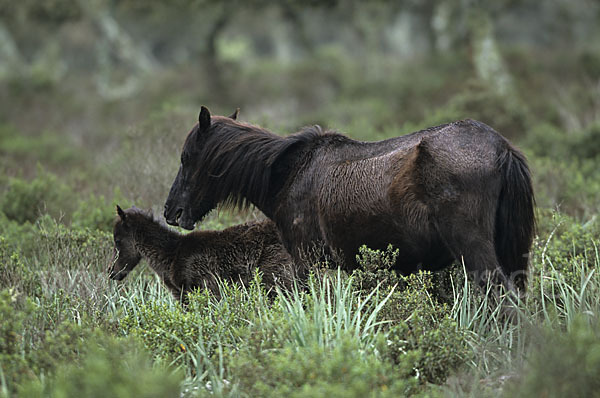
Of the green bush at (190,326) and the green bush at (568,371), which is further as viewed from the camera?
the green bush at (190,326)

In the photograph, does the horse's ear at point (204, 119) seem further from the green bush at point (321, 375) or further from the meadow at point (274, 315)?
the green bush at point (321, 375)

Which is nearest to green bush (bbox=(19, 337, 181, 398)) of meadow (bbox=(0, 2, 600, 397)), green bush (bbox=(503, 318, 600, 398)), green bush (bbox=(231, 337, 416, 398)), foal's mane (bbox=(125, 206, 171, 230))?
meadow (bbox=(0, 2, 600, 397))

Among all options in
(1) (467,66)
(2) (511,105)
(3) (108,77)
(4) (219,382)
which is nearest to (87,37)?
(3) (108,77)

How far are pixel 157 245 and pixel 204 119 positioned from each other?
5.38 feet

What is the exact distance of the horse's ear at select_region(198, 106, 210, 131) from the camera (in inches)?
247

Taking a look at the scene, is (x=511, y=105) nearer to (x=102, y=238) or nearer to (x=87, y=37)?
(x=102, y=238)

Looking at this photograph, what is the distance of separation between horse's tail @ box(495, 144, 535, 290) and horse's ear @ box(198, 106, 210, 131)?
2589mm

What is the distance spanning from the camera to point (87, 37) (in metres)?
55.0

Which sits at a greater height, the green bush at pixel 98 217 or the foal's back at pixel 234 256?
the green bush at pixel 98 217

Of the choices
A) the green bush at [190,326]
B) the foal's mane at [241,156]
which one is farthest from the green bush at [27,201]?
the green bush at [190,326]

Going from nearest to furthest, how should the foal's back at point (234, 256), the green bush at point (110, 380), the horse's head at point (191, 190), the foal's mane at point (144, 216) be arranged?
Answer: the green bush at point (110, 380), the horse's head at point (191, 190), the foal's back at point (234, 256), the foal's mane at point (144, 216)

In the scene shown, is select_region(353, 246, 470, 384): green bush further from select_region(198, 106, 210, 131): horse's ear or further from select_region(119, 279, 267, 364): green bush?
select_region(198, 106, 210, 131): horse's ear

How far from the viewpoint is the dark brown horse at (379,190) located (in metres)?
5.26

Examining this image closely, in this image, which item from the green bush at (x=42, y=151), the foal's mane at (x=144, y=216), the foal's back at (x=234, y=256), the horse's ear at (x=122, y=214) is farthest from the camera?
the green bush at (x=42, y=151)
